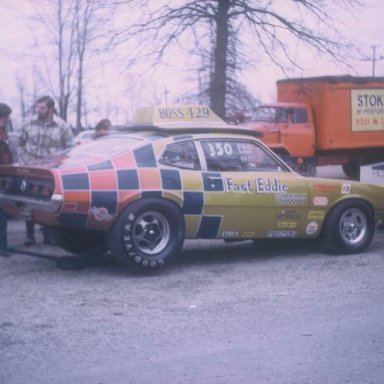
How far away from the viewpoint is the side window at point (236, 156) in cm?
780

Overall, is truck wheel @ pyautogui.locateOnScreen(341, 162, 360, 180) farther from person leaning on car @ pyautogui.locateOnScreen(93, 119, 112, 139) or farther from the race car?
the race car

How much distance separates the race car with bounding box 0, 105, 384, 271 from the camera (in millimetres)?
7023

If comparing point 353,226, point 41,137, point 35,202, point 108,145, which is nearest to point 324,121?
point 353,226

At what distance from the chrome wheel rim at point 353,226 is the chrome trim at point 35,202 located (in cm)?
333

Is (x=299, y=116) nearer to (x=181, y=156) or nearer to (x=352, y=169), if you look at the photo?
(x=352, y=169)

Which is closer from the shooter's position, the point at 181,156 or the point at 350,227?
the point at 181,156

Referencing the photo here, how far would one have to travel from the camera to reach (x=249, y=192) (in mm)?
7805

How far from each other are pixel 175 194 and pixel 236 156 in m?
0.96

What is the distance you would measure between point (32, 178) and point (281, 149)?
33.0ft

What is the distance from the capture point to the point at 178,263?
26.3 feet

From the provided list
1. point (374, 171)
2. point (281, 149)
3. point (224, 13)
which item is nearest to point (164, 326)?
point (374, 171)

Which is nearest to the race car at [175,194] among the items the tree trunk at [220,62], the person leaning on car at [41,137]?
the person leaning on car at [41,137]

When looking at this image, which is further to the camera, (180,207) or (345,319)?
(180,207)

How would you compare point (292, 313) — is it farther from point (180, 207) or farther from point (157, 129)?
point (157, 129)
